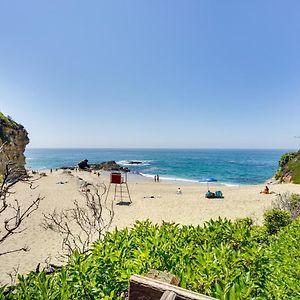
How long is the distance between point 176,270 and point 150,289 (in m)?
0.96

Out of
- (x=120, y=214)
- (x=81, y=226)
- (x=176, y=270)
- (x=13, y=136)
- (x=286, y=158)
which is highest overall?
(x=13, y=136)

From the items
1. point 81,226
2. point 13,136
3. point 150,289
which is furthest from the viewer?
point 13,136

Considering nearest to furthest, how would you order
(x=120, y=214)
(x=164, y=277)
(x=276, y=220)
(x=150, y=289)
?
(x=150, y=289) → (x=164, y=277) → (x=276, y=220) → (x=120, y=214)

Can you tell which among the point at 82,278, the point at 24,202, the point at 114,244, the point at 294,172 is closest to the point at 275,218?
the point at 114,244

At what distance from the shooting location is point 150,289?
2105 mm

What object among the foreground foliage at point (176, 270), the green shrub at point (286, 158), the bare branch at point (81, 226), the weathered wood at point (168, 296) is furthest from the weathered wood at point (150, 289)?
the green shrub at point (286, 158)

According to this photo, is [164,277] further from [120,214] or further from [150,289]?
[120,214]

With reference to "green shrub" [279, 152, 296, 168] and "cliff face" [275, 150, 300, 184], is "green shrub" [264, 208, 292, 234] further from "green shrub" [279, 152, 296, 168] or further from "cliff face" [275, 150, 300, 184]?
"green shrub" [279, 152, 296, 168]

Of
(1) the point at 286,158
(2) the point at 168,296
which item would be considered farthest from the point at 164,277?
(1) the point at 286,158

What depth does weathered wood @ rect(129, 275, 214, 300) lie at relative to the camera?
1.98 m

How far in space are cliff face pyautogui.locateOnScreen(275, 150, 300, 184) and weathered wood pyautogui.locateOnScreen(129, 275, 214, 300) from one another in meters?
39.1

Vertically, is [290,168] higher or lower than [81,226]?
lower

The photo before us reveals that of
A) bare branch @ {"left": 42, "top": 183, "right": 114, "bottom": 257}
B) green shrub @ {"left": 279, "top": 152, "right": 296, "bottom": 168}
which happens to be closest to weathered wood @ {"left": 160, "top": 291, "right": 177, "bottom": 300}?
bare branch @ {"left": 42, "top": 183, "right": 114, "bottom": 257}

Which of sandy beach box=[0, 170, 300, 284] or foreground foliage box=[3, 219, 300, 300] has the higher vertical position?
foreground foliage box=[3, 219, 300, 300]
